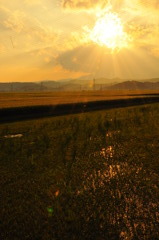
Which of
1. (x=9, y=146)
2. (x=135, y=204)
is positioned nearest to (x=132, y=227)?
(x=135, y=204)

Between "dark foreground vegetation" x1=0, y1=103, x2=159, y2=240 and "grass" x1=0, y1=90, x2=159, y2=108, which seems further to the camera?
"grass" x1=0, y1=90, x2=159, y2=108

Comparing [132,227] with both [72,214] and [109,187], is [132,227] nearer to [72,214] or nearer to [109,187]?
[72,214]

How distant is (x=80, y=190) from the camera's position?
22.9ft

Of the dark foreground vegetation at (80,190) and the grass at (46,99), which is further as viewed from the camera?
the grass at (46,99)

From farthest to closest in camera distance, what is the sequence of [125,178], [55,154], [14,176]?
[55,154] → [14,176] → [125,178]

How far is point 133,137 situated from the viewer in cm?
1422

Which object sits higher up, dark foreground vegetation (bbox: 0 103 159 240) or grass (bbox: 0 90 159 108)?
grass (bbox: 0 90 159 108)

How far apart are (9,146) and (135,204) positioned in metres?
8.51

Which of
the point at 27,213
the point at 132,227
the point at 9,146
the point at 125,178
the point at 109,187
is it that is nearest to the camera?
the point at 132,227

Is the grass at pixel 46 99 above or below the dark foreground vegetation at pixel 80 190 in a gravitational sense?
above

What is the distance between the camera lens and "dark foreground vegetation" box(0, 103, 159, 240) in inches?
199

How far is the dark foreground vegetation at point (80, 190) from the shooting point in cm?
505

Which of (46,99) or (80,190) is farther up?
(46,99)

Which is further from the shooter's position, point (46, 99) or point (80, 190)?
point (46, 99)
